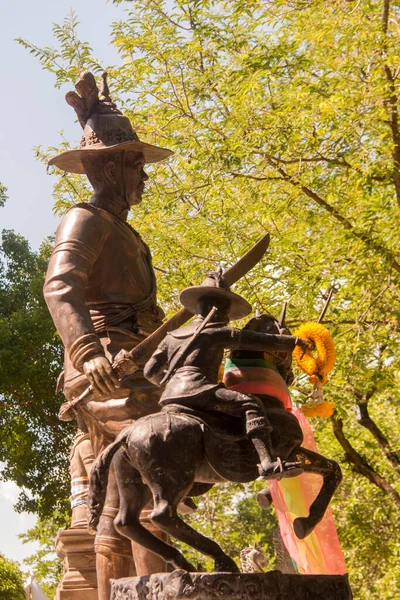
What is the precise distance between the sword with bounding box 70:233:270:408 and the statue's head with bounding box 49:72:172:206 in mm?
1344

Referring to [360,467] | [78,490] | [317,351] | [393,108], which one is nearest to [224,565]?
[317,351]

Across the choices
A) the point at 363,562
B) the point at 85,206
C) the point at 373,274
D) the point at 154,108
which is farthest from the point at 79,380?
the point at 363,562

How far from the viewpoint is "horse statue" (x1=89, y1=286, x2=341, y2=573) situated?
3.47m

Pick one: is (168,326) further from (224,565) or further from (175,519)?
(224,565)

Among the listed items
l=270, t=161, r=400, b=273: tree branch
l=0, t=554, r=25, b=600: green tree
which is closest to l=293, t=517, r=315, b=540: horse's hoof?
l=270, t=161, r=400, b=273: tree branch

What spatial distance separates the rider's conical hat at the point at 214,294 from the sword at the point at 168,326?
17cm

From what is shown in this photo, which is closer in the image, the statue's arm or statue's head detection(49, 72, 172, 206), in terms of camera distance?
the statue's arm

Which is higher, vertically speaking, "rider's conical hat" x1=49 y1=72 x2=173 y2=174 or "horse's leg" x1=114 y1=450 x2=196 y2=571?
"rider's conical hat" x1=49 y1=72 x2=173 y2=174

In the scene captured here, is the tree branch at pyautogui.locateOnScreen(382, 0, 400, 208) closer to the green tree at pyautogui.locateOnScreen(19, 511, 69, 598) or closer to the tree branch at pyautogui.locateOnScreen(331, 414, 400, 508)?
the tree branch at pyautogui.locateOnScreen(331, 414, 400, 508)

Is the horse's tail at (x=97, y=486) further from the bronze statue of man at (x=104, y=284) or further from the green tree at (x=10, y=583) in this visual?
the green tree at (x=10, y=583)

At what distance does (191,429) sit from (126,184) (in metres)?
2.35

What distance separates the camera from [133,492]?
3.65 metres

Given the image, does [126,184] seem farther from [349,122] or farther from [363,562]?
[363,562]

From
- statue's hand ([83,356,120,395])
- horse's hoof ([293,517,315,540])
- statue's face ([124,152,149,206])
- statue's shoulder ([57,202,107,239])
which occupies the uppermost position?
statue's face ([124,152,149,206])
